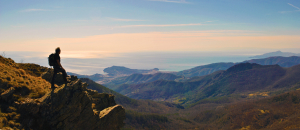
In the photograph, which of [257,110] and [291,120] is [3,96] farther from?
[257,110]

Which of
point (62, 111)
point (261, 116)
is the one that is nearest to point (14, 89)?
point (62, 111)

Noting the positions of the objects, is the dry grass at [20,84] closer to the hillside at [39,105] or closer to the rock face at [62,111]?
the hillside at [39,105]

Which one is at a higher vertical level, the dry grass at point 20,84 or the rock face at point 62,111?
the dry grass at point 20,84

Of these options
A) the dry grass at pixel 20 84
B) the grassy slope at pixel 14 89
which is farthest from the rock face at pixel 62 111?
the dry grass at pixel 20 84

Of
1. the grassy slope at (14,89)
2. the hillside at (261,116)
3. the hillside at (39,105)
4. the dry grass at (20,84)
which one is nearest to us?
the grassy slope at (14,89)

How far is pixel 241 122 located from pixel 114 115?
18858cm

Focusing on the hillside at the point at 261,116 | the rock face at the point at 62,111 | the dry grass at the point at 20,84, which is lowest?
the hillside at the point at 261,116

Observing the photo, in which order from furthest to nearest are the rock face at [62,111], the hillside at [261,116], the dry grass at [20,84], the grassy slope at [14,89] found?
the hillside at [261,116]
the dry grass at [20,84]
the rock face at [62,111]
the grassy slope at [14,89]

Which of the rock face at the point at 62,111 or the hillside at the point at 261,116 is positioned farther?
the hillside at the point at 261,116

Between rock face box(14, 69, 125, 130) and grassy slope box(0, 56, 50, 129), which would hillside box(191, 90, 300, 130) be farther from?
grassy slope box(0, 56, 50, 129)

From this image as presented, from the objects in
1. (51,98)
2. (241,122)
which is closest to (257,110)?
(241,122)

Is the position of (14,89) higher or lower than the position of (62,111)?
higher

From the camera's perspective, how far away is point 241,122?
175m

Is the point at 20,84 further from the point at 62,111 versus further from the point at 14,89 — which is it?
the point at 62,111
